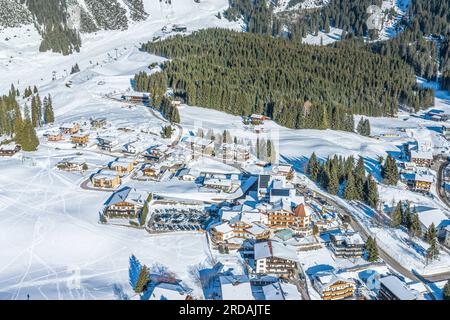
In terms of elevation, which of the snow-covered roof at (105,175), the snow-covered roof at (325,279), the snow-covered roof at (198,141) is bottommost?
the snow-covered roof at (325,279)

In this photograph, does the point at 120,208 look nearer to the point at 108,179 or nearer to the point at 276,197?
the point at 108,179

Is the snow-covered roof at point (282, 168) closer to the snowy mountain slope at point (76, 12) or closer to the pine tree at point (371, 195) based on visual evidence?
the pine tree at point (371, 195)

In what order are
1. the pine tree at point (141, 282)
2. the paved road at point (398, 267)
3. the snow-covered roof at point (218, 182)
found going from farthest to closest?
1. the snow-covered roof at point (218, 182)
2. the paved road at point (398, 267)
3. the pine tree at point (141, 282)

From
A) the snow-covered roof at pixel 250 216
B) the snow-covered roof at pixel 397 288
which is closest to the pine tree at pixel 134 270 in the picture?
the snow-covered roof at pixel 250 216

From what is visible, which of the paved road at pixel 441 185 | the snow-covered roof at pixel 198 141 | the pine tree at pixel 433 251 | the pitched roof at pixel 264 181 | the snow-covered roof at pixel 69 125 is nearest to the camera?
the pine tree at pixel 433 251

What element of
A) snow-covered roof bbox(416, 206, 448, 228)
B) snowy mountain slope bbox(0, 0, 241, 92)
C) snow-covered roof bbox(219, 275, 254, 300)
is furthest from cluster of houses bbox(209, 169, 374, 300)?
snowy mountain slope bbox(0, 0, 241, 92)

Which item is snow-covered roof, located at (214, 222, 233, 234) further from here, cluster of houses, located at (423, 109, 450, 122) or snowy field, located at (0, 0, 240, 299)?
cluster of houses, located at (423, 109, 450, 122)

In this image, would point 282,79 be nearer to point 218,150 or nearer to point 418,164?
point 218,150
